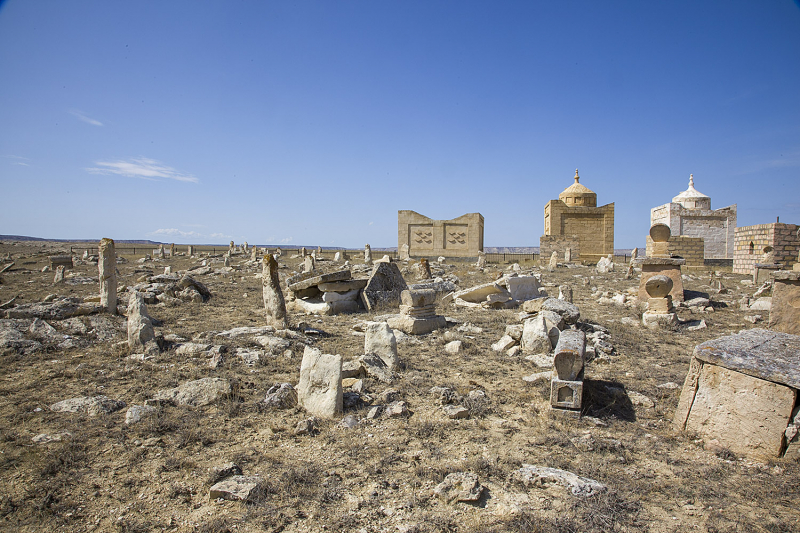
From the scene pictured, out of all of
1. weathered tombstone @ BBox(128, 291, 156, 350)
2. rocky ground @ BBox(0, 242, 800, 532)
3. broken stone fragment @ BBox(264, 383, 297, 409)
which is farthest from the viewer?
weathered tombstone @ BBox(128, 291, 156, 350)

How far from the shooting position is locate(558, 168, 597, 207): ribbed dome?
28.0 m

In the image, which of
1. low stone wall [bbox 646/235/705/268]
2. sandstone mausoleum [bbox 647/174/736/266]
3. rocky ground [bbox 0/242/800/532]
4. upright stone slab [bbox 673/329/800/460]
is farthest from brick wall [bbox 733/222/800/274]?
upright stone slab [bbox 673/329/800/460]

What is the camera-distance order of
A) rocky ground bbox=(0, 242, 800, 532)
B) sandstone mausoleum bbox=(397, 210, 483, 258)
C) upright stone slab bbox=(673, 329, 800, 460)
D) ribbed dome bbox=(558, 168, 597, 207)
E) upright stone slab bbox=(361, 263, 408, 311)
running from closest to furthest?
rocky ground bbox=(0, 242, 800, 532)
upright stone slab bbox=(673, 329, 800, 460)
upright stone slab bbox=(361, 263, 408, 311)
ribbed dome bbox=(558, 168, 597, 207)
sandstone mausoleum bbox=(397, 210, 483, 258)

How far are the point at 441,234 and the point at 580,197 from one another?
9.97m

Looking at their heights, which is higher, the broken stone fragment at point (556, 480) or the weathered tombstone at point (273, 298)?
the weathered tombstone at point (273, 298)

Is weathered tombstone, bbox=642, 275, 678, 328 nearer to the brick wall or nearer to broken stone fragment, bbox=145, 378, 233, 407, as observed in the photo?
broken stone fragment, bbox=145, 378, 233, 407

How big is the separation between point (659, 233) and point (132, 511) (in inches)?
573

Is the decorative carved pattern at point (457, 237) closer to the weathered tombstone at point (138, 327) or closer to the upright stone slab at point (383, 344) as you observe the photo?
Answer: the upright stone slab at point (383, 344)

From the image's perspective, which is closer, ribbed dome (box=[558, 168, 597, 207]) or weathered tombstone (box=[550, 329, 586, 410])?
weathered tombstone (box=[550, 329, 586, 410])

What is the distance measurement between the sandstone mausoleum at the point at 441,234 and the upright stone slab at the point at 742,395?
2578 cm

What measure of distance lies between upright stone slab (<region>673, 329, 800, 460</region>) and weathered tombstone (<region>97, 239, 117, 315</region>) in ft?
33.4

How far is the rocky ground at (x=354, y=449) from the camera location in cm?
260

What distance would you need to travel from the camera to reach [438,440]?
142 inches

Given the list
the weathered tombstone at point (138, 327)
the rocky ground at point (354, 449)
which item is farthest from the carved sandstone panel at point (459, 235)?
the weathered tombstone at point (138, 327)
